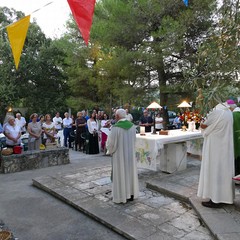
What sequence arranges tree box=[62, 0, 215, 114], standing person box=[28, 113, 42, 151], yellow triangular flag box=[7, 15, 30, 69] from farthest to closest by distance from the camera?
1. tree box=[62, 0, 215, 114]
2. standing person box=[28, 113, 42, 151]
3. yellow triangular flag box=[7, 15, 30, 69]

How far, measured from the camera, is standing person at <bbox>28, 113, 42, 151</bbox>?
816cm

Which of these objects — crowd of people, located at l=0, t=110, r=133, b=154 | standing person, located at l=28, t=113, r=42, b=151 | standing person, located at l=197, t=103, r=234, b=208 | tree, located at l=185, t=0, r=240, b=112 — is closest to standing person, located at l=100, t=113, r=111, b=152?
crowd of people, located at l=0, t=110, r=133, b=154

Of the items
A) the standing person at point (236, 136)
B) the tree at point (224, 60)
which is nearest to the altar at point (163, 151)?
the standing person at point (236, 136)

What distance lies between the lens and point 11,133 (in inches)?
296

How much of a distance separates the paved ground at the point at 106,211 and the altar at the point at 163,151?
357mm

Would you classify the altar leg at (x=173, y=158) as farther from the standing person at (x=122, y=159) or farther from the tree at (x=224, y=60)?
the tree at (x=224, y=60)

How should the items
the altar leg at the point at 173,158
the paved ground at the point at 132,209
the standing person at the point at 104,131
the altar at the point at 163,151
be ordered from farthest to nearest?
the standing person at the point at 104,131
the altar leg at the point at 173,158
the altar at the point at 163,151
the paved ground at the point at 132,209

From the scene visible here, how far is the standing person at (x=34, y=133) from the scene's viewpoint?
816 cm

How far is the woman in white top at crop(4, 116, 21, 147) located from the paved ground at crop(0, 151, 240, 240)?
1478 mm

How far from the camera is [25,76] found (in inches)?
740

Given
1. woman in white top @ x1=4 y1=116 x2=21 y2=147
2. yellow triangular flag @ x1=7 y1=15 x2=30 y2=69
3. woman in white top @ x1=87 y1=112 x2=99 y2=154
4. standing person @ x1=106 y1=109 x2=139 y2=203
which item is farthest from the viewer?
woman in white top @ x1=87 y1=112 x2=99 y2=154

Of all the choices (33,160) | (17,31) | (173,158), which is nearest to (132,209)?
(173,158)

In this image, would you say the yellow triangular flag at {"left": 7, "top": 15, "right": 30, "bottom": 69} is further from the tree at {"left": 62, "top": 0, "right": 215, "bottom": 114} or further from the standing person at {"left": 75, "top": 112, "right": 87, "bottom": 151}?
the tree at {"left": 62, "top": 0, "right": 215, "bottom": 114}

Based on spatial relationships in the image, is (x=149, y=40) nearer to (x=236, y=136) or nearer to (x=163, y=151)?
(x=163, y=151)
